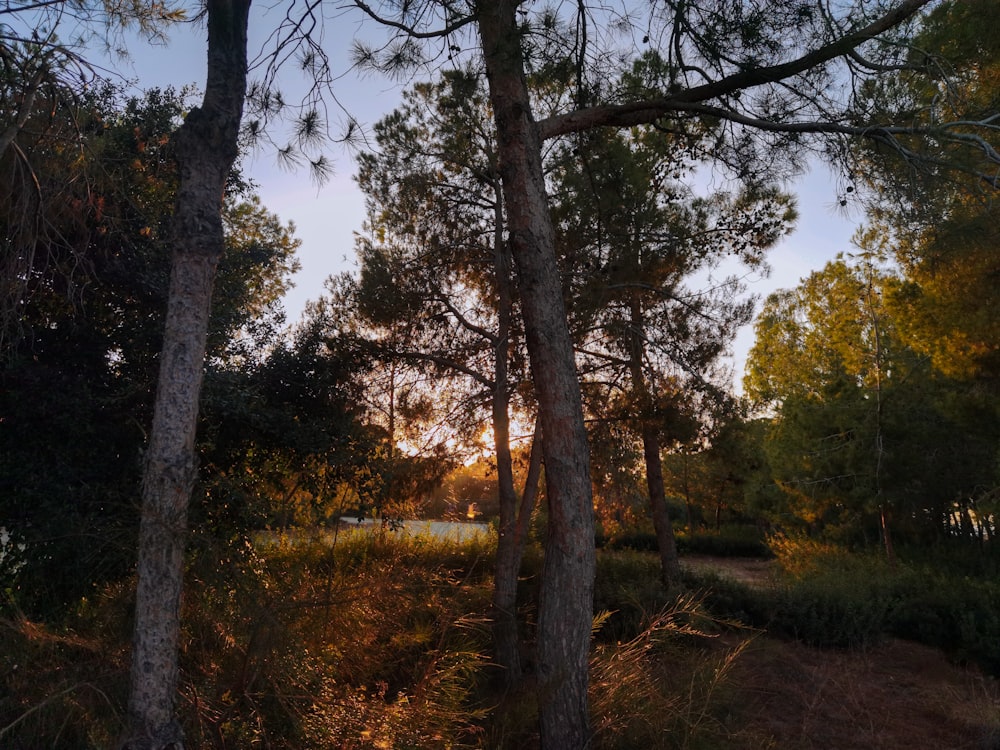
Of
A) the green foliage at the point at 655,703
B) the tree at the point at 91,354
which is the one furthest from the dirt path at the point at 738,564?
the tree at the point at 91,354

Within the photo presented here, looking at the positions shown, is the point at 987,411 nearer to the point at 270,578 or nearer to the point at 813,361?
the point at 813,361

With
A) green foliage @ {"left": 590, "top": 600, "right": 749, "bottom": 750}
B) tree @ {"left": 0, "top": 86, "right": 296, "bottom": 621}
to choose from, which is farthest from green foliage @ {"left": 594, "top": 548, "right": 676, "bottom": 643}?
tree @ {"left": 0, "top": 86, "right": 296, "bottom": 621}

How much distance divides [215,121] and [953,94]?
4.33 meters

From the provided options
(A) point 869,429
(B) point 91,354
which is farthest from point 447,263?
(A) point 869,429

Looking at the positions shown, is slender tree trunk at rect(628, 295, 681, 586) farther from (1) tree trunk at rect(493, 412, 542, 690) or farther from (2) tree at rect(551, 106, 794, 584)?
(1) tree trunk at rect(493, 412, 542, 690)

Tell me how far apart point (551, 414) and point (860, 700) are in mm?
5467

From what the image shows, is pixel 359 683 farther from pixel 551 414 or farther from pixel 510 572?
pixel 510 572

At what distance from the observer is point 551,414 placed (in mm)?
4508

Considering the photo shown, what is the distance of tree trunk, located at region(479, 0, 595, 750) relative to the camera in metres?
4.25

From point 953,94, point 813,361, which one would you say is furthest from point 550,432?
point 813,361

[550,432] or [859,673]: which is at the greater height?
[550,432]

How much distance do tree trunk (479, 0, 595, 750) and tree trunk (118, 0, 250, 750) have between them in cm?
181

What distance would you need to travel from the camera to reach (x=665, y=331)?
9.20 meters

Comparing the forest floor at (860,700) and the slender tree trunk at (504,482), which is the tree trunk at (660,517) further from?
the slender tree trunk at (504,482)
